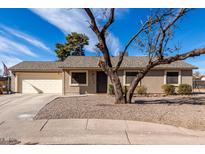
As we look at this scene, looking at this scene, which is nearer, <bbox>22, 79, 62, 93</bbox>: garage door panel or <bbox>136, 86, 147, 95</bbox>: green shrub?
<bbox>136, 86, 147, 95</bbox>: green shrub

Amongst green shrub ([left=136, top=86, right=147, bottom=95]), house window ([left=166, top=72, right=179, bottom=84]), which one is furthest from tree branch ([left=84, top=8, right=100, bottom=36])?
house window ([left=166, top=72, right=179, bottom=84])

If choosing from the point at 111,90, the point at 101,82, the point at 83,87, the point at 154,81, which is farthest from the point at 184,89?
the point at 83,87

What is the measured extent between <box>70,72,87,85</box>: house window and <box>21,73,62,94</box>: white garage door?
2.57 meters

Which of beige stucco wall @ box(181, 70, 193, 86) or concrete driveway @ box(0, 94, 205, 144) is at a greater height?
beige stucco wall @ box(181, 70, 193, 86)

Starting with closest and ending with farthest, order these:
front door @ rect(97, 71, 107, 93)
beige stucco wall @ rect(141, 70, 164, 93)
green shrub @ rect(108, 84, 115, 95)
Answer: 1. green shrub @ rect(108, 84, 115, 95)
2. beige stucco wall @ rect(141, 70, 164, 93)
3. front door @ rect(97, 71, 107, 93)

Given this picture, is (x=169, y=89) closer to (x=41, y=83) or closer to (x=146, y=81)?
(x=146, y=81)

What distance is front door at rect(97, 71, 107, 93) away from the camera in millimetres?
16500

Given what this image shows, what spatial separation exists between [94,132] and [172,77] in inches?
532

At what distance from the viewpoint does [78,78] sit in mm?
16266

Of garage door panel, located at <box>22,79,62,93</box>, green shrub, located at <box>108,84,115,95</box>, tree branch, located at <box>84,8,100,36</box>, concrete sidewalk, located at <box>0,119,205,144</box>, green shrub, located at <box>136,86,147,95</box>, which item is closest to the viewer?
concrete sidewalk, located at <box>0,119,205,144</box>

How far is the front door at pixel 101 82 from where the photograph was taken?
16500mm

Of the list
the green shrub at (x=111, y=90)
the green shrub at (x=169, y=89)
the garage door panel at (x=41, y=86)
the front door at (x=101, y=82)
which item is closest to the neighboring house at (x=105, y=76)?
the front door at (x=101, y=82)

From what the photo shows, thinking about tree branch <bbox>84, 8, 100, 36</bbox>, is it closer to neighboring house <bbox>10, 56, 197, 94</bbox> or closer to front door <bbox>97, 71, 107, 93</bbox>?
neighboring house <bbox>10, 56, 197, 94</bbox>

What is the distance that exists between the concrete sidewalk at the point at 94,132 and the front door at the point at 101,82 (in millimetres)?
10256
